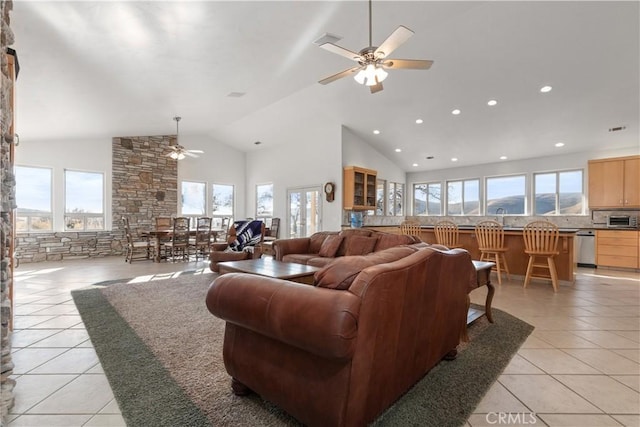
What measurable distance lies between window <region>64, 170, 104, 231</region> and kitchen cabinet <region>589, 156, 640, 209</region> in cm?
1145

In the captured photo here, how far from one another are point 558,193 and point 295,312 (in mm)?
8484

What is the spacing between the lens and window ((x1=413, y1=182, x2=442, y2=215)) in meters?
9.37

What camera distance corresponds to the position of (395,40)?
2646mm

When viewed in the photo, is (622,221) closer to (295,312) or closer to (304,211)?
(304,211)

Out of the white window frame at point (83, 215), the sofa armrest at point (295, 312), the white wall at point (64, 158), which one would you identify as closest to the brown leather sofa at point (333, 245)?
the sofa armrest at point (295, 312)

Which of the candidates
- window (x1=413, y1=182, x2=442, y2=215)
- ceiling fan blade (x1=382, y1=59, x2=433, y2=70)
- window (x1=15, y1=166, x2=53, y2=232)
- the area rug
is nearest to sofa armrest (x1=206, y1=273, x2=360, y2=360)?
the area rug

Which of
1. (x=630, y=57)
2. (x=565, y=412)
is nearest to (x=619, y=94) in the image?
(x=630, y=57)

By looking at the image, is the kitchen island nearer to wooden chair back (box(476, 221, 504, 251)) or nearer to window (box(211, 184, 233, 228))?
wooden chair back (box(476, 221, 504, 251))

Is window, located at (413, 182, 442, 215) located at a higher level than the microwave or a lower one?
higher

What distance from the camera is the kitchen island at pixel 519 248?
4802 millimetres

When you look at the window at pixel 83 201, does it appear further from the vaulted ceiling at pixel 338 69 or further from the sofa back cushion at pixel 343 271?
the sofa back cushion at pixel 343 271

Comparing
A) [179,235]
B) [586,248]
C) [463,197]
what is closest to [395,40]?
[179,235]

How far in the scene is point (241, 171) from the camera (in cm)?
1012

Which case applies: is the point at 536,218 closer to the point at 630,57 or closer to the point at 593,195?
the point at 593,195
